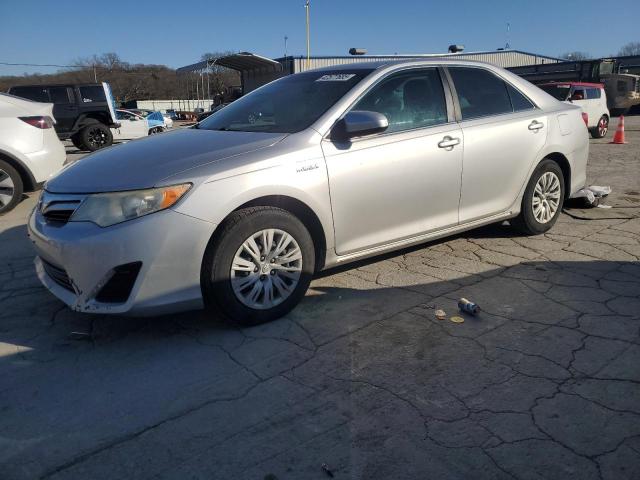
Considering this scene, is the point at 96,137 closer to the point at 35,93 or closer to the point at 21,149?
the point at 35,93

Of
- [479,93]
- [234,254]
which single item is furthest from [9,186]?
[479,93]

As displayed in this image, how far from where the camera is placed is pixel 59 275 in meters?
3.12

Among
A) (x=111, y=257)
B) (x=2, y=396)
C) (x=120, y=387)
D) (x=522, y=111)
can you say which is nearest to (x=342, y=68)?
(x=522, y=111)

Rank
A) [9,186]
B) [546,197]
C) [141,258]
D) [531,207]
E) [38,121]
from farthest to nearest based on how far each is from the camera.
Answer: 1. [38,121]
2. [9,186]
3. [546,197]
4. [531,207]
5. [141,258]

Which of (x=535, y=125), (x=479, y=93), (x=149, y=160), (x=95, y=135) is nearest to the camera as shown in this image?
(x=149, y=160)

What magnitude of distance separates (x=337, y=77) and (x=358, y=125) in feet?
2.49

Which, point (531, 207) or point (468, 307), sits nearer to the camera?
point (468, 307)

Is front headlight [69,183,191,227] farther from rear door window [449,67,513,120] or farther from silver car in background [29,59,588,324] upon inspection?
rear door window [449,67,513,120]

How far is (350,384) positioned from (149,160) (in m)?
1.77

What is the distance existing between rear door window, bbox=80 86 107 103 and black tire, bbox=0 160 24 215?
396 inches

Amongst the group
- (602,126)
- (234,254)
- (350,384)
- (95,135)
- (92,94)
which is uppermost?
(92,94)

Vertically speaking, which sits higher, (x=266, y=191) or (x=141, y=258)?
(x=266, y=191)

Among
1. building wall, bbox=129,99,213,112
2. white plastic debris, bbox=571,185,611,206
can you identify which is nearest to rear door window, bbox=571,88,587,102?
white plastic debris, bbox=571,185,611,206

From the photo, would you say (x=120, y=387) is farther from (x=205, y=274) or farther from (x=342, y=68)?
(x=342, y=68)
